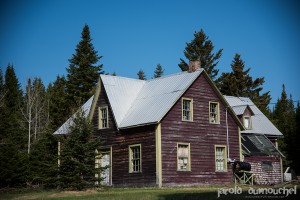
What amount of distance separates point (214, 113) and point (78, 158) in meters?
12.2

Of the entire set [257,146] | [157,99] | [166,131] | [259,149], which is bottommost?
[259,149]

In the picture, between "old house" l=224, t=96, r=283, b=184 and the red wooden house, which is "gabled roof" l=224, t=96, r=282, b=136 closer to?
"old house" l=224, t=96, r=283, b=184

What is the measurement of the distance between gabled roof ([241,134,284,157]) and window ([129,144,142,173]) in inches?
394

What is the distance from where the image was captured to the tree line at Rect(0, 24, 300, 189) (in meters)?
27.9

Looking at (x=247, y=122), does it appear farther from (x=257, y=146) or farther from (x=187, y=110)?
(x=187, y=110)

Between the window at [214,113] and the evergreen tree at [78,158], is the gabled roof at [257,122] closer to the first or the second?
the window at [214,113]

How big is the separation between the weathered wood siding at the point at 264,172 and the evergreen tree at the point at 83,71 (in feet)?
78.8

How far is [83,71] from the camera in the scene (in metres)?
58.2

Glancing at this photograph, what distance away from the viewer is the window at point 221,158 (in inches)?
1377

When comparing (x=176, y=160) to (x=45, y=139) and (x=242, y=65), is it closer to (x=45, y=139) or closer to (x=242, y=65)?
(x=45, y=139)

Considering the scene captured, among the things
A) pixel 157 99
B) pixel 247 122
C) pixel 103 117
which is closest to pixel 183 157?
Answer: pixel 157 99

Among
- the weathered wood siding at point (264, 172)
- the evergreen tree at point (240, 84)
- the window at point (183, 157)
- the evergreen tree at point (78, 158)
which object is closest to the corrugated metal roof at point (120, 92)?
the window at point (183, 157)

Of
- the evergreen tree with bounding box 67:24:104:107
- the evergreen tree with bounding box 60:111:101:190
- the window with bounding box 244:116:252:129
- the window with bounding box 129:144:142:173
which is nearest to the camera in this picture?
the evergreen tree with bounding box 60:111:101:190

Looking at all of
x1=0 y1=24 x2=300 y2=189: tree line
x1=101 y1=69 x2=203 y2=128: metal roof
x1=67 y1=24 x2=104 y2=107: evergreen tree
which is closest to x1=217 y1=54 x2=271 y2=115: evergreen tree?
x1=0 y1=24 x2=300 y2=189: tree line
